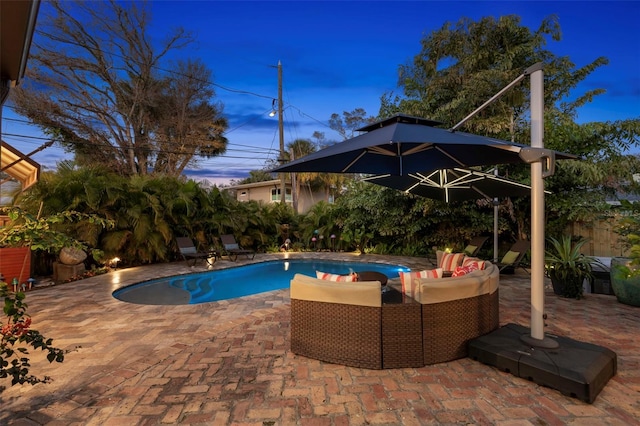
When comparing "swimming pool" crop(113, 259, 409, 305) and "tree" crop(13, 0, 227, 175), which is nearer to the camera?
"swimming pool" crop(113, 259, 409, 305)

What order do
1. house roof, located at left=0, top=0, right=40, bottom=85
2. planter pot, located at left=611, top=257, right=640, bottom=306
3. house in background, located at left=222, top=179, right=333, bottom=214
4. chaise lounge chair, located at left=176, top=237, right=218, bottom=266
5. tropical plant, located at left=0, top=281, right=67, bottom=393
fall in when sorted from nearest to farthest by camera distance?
1. house roof, located at left=0, top=0, right=40, bottom=85
2. tropical plant, located at left=0, top=281, right=67, bottom=393
3. planter pot, located at left=611, top=257, right=640, bottom=306
4. chaise lounge chair, located at left=176, top=237, right=218, bottom=266
5. house in background, located at left=222, top=179, right=333, bottom=214

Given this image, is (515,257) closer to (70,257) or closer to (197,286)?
(197,286)

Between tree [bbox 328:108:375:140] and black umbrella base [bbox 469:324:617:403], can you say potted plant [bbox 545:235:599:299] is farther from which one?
tree [bbox 328:108:375:140]

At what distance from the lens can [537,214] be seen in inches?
115

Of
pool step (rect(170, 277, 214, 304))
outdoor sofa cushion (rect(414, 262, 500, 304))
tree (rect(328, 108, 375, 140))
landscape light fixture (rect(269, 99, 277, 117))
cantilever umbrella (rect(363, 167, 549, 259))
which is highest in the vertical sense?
tree (rect(328, 108, 375, 140))

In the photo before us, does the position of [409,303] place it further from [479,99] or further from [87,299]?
[479,99]

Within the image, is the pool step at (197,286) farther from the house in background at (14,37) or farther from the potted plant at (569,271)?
the potted plant at (569,271)

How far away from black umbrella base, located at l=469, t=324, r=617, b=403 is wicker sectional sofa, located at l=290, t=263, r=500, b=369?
255 mm

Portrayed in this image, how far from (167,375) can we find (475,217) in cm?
934

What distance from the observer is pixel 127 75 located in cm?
1728

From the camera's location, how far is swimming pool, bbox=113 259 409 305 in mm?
6636

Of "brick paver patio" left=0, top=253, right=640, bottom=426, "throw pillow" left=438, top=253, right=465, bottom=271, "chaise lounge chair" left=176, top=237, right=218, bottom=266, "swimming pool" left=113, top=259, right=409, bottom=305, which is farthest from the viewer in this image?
"chaise lounge chair" left=176, top=237, right=218, bottom=266

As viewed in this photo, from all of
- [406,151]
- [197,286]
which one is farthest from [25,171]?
[406,151]

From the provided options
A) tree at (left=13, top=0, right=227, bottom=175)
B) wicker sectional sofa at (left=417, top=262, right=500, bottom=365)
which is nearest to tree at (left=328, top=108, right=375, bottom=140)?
tree at (left=13, top=0, right=227, bottom=175)
